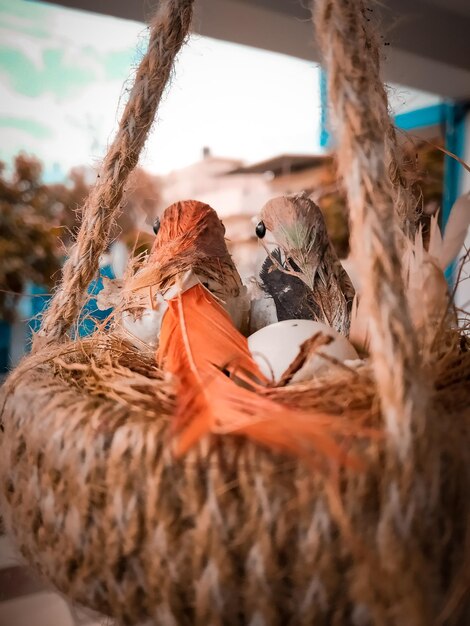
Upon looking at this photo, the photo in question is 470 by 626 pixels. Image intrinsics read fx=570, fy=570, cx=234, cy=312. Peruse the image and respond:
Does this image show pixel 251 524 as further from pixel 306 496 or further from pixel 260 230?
pixel 260 230

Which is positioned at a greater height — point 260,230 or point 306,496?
point 260,230

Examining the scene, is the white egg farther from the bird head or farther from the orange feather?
the bird head

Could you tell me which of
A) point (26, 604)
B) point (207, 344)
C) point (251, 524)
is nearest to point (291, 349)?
point (207, 344)

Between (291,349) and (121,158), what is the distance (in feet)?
0.73

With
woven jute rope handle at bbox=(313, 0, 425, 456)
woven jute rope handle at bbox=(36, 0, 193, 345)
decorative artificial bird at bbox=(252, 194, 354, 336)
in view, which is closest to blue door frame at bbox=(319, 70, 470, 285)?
decorative artificial bird at bbox=(252, 194, 354, 336)

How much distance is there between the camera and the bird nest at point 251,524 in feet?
0.78

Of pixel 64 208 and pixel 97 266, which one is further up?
pixel 64 208

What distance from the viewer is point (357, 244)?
0.27 metres

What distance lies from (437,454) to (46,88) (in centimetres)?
145

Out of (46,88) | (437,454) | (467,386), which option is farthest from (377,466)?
(46,88)

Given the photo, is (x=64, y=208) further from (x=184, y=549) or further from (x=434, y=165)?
(x=184, y=549)

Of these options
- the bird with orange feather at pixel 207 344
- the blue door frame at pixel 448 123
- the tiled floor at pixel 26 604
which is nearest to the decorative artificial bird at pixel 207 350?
the bird with orange feather at pixel 207 344

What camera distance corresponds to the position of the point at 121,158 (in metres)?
0.48

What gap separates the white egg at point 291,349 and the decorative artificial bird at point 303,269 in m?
0.11
